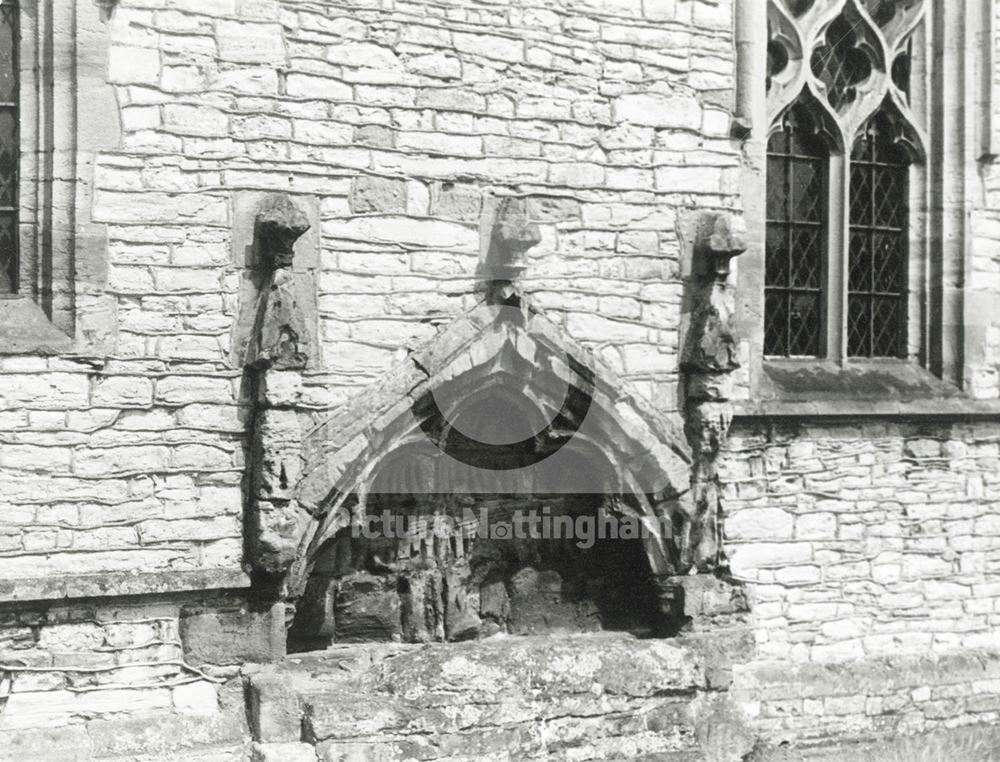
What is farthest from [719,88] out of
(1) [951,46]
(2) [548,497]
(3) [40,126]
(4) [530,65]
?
(3) [40,126]

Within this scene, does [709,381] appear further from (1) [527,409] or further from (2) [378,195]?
(2) [378,195]

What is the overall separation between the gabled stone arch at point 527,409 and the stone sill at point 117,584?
Answer: 1.23 ft

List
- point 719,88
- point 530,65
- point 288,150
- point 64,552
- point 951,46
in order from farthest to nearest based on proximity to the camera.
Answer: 1. point 951,46
2. point 719,88
3. point 530,65
4. point 288,150
5. point 64,552

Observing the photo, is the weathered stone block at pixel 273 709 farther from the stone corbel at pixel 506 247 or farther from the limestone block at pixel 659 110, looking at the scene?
the limestone block at pixel 659 110

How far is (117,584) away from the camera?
21.6 feet

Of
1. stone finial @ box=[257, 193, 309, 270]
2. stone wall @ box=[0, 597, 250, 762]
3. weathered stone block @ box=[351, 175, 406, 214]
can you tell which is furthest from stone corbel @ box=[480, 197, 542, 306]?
stone wall @ box=[0, 597, 250, 762]

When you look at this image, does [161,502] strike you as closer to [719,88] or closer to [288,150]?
[288,150]

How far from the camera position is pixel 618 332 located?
7.84m

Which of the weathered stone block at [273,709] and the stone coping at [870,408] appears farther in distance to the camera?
the stone coping at [870,408]

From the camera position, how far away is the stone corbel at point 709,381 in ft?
25.8

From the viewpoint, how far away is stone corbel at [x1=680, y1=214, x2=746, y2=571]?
7.87 metres

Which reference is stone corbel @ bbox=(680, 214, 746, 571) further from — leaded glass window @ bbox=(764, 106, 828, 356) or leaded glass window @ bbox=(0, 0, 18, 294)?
leaded glass window @ bbox=(0, 0, 18, 294)

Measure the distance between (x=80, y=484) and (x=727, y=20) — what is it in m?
4.55

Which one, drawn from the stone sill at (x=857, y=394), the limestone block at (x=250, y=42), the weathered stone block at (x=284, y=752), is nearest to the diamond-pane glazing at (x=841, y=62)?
the stone sill at (x=857, y=394)
